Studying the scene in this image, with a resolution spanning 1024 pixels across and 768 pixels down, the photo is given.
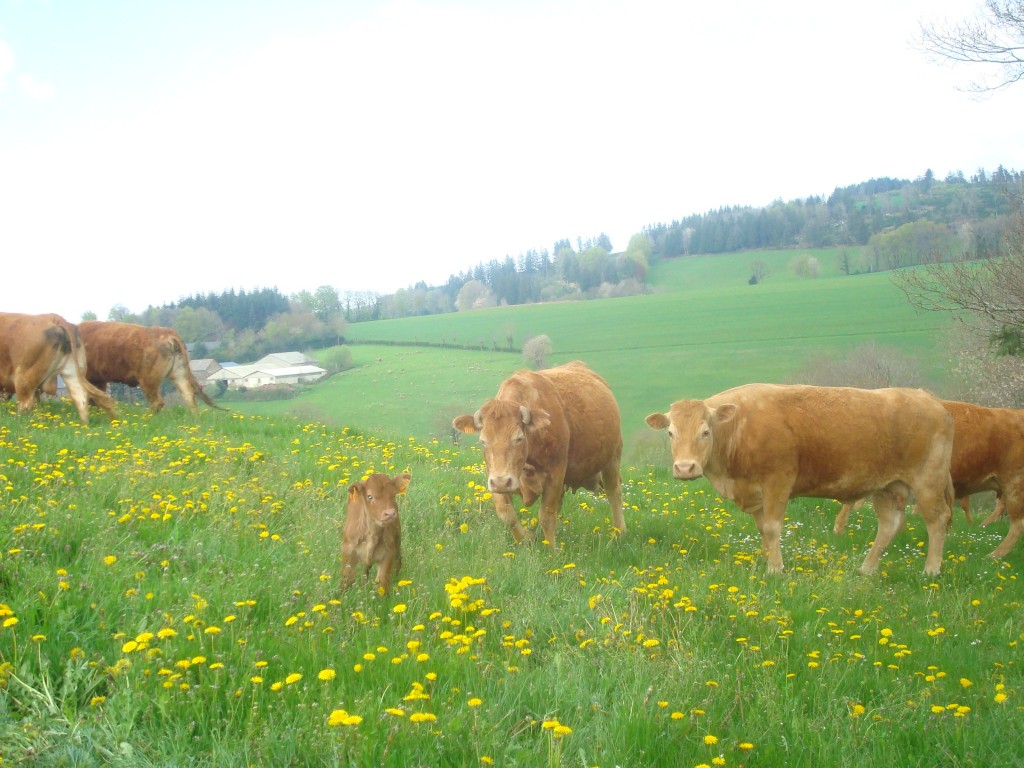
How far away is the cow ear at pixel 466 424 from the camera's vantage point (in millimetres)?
8742

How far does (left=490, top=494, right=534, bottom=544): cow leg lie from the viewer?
28.6 feet

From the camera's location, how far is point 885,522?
1034 centimetres

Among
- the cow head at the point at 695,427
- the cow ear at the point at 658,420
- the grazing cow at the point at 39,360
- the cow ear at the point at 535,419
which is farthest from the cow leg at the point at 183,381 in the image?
the cow head at the point at 695,427

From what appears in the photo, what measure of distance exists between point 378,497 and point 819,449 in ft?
19.4

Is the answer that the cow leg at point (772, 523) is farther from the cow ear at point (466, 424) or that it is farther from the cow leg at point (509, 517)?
the cow ear at point (466, 424)

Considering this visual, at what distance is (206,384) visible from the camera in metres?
17.9

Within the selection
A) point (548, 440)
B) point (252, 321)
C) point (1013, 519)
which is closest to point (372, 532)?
point (548, 440)

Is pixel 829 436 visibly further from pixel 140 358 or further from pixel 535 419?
pixel 140 358

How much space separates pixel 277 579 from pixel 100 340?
41.9 feet

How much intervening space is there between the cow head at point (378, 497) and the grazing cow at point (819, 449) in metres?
3.96

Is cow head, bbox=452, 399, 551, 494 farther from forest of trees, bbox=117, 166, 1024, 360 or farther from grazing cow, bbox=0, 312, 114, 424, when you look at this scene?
forest of trees, bbox=117, 166, 1024, 360

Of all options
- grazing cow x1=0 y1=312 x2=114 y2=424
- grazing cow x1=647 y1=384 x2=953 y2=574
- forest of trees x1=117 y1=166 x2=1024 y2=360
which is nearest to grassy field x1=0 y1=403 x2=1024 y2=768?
grazing cow x1=647 y1=384 x2=953 y2=574

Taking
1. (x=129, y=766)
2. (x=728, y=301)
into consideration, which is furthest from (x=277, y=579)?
(x=728, y=301)

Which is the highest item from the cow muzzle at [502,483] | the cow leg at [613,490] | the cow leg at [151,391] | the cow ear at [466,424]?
the cow leg at [151,391]
